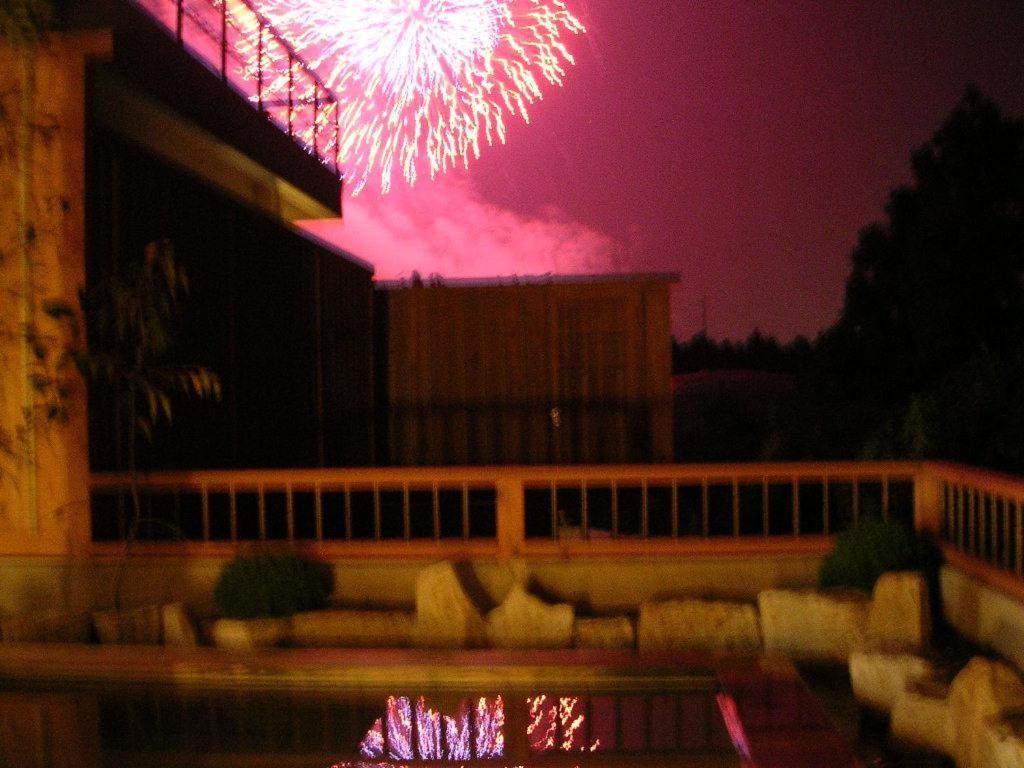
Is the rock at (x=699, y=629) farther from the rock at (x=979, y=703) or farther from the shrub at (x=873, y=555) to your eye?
the rock at (x=979, y=703)

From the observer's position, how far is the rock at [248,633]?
649 cm

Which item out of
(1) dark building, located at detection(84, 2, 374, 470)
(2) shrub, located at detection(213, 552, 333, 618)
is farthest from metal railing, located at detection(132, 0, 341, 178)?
(2) shrub, located at detection(213, 552, 333, 618)

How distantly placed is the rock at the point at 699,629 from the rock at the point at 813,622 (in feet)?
Answer: 0.36

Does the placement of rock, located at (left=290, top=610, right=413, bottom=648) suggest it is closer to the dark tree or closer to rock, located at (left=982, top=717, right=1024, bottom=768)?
rock, located at (left=982, top=717, right=1024, bottom=768)

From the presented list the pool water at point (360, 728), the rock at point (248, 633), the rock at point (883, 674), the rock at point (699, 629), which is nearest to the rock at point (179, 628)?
the rock at point (248, 633)

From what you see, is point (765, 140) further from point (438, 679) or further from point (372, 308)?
point (438, 679)

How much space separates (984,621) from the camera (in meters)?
6.28

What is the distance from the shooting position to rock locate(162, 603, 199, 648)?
669cm

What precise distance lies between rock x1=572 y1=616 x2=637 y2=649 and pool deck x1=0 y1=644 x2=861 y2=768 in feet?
2.23

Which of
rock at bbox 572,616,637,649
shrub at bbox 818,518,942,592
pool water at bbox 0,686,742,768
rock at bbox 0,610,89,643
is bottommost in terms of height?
pool water at bbox 0,686,742,768

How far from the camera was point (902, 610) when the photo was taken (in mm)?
6031

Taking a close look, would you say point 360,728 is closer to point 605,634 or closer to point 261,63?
point 605,634

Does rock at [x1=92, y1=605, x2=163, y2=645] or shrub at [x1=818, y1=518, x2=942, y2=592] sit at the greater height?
shrub at [x1=818, y1=518, x2=942, y2=592]

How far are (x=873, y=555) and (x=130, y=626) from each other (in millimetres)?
4881
